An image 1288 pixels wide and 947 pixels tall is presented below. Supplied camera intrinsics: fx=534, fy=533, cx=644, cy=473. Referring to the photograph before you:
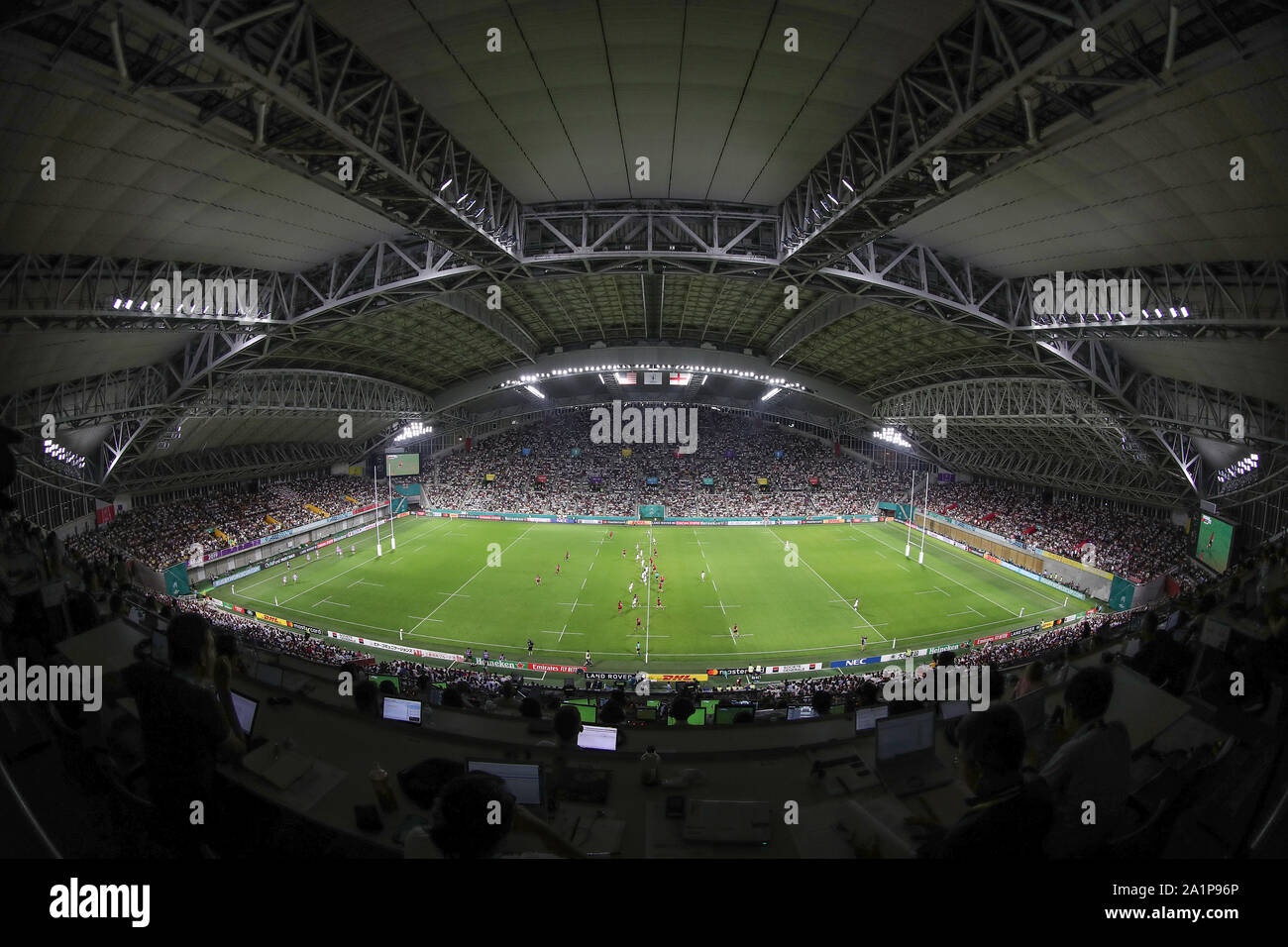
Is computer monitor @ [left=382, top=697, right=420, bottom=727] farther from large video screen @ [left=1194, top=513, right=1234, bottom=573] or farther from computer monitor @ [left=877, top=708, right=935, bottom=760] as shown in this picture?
large video screen @ [left=1194, top=513, right=1234, bottom=573]

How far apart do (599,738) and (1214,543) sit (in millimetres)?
37373

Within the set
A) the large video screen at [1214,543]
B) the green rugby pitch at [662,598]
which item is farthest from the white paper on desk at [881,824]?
the large video screen at [1214,543]

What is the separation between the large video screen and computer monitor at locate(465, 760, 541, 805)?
36.9 metres

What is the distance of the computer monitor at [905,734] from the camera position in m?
4.80

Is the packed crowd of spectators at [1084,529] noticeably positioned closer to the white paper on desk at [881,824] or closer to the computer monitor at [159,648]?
the white paper on desk at [881,824]

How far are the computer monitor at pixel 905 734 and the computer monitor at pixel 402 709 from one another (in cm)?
558

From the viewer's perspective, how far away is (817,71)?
10.1 m

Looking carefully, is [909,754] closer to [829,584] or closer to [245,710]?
[245,710]

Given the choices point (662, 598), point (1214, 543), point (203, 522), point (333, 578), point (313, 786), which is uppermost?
point (313, 786)

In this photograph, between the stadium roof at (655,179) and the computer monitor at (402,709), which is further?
the stadium roof at (655,179)

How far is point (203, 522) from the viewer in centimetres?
3744

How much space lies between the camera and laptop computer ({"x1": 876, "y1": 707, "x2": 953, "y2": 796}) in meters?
4.74

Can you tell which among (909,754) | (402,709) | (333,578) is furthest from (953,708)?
(333,578)

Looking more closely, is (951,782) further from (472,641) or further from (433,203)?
(472,641)
